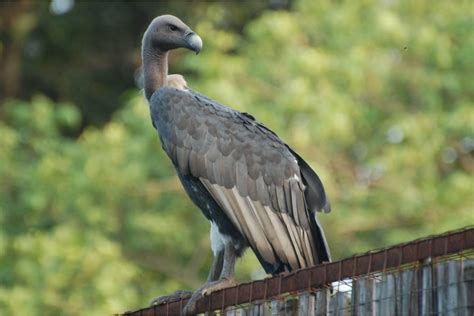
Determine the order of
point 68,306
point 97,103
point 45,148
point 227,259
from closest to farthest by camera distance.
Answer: point 227,259, point 68,306, point 45,148, point 97,103

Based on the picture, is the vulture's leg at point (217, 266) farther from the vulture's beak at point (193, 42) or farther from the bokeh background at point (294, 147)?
the bokeh background at point (294, 147)

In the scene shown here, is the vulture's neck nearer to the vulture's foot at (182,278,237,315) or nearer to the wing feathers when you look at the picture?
the wing feathers

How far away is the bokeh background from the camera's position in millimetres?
19797

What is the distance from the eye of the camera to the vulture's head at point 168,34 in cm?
1090

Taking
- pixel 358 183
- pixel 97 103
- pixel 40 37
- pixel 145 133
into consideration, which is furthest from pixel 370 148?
pixel 40 37

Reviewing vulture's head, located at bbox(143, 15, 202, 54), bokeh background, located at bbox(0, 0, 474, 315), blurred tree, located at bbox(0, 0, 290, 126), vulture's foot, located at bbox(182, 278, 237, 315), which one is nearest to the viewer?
vulture's foot, located at bbox(182, 278, 237, 315)

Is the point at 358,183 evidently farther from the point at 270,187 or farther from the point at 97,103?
the point at 270,187

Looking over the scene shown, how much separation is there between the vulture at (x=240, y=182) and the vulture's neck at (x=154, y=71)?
0.15 m

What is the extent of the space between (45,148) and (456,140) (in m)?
6.26

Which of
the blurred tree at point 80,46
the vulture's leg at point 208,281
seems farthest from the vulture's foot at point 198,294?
the blurred tree at point 80,46

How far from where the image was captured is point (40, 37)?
29375 mm

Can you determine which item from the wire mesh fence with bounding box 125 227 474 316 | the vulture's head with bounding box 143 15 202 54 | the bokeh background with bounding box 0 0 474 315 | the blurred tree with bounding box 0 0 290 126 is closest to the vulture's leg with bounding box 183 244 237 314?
the wire mesh fence with bounding box 125 227 474 316

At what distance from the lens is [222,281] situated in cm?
925

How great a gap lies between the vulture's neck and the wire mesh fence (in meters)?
3.38
